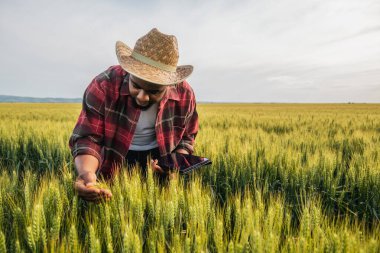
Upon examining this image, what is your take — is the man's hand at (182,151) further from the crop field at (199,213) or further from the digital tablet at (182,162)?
the crop field at (199,213)

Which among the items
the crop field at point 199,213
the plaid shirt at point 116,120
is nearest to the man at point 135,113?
the plaid shirt at point 116,120

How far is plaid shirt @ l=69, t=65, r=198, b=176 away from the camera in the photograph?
2.15 metres

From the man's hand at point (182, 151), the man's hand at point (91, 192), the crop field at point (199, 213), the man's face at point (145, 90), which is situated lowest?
the crop field at point (199, 213)

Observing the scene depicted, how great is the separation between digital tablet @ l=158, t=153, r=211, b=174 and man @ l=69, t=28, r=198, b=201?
0.06 metres

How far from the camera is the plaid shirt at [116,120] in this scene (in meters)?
2.15

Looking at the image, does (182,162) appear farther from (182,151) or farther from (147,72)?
(147,72)

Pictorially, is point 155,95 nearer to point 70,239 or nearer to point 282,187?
point 70,239

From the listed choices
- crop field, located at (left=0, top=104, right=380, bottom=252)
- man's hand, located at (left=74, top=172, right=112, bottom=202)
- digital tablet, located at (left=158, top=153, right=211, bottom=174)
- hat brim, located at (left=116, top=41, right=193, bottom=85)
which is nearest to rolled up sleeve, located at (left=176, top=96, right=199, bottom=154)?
digital tablet, located at (left=158, top=153, right=211, bottom=174)

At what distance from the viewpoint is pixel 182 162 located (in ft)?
8.08

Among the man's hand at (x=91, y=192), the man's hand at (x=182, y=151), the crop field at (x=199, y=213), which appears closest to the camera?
the crop field at (x=199, y=213)

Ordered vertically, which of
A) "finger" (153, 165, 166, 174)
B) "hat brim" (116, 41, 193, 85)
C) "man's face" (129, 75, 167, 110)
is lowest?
"finger" (153, 165, 166, 174)

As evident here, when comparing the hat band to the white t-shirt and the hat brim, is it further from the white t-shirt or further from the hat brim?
the white t-shirt

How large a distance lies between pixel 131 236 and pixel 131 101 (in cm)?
127

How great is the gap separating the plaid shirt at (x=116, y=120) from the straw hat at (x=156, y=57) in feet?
0.97
